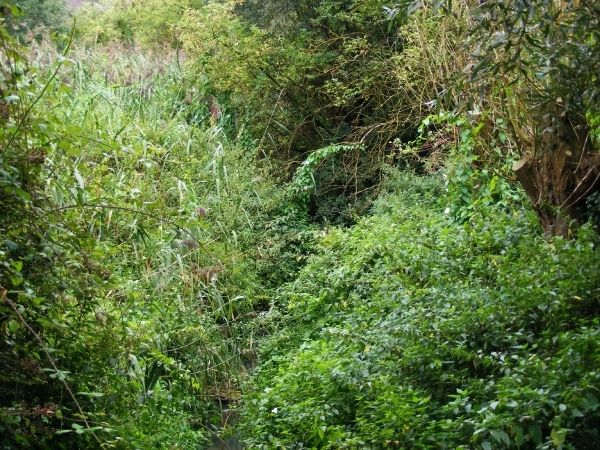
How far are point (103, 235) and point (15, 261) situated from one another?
3.39 meters

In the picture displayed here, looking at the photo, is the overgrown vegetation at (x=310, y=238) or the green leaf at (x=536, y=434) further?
the overgrown vegetation at (x=310, y=238)

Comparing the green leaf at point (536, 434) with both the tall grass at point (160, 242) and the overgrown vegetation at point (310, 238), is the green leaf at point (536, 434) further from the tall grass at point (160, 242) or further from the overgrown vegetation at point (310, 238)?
the tall grass at point (160, 242)

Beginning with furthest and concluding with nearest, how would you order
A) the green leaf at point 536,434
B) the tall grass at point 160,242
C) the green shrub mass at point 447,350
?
the tall grass at point 160,242 < the green shrub mass at point 447,350 < the green leaf at point 536,434

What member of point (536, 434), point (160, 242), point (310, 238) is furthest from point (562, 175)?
point (310, 238)

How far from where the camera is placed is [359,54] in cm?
1102

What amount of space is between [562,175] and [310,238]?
3.81 m

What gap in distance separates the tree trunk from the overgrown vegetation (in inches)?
0.8

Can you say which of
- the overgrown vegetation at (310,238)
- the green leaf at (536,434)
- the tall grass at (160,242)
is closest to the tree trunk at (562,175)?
the overgrown vegetation at (310,238)

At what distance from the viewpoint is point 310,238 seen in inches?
375

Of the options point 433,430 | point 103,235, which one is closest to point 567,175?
point 433,430

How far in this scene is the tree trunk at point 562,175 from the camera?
6.19 metres

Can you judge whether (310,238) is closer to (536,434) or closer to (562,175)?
(562,175)

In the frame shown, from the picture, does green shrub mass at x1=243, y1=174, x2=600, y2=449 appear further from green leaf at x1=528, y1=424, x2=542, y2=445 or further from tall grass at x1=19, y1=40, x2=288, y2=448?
tall grass at x1=19, y1=40, x2=288, y2=448

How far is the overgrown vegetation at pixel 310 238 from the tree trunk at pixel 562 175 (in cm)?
2
